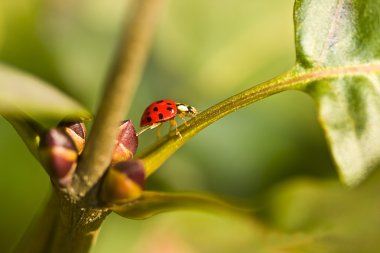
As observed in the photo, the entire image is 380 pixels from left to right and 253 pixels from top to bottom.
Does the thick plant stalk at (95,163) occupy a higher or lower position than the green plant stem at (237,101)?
lower

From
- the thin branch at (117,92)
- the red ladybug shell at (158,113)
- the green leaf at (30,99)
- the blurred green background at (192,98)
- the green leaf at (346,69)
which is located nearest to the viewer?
the thin branch at (117,92)

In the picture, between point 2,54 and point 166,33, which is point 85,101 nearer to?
point 2,54

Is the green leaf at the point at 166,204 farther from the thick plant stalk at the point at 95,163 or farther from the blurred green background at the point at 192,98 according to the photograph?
the blurred green background at the point at 192,98

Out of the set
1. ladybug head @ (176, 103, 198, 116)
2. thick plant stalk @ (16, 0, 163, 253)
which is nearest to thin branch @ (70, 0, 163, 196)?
thick plant stalk @ (16, 0, 163, 253)

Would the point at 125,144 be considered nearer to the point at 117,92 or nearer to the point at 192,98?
the point at 117,92

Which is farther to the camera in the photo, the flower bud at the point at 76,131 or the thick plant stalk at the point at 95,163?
the flower bud at the point at 76,131

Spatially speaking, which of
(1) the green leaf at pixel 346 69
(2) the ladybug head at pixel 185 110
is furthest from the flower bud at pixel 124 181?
(2) the ladybug head at pixel 185 110
